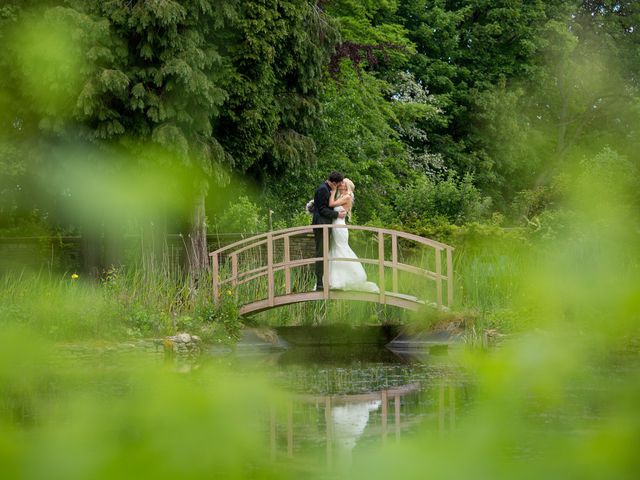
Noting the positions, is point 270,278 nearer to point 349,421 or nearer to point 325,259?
point 325,259

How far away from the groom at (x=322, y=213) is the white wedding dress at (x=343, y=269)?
0.31 feet

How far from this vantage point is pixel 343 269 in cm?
1692

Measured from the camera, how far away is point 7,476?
1699mm

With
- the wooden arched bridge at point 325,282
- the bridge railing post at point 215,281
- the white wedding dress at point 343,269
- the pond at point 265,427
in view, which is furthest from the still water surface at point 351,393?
the bridge railing post at point 215,281

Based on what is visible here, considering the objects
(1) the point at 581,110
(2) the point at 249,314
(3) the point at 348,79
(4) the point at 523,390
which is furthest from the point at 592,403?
(1) the point at 581,110

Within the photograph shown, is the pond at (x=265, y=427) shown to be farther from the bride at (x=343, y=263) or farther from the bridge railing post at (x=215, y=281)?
the bride at (x=343, y=263)

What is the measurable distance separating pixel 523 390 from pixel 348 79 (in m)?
24.8

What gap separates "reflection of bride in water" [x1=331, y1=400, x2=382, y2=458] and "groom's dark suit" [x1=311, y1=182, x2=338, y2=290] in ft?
23.4

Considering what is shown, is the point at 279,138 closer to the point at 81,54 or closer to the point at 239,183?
the point at 239,183

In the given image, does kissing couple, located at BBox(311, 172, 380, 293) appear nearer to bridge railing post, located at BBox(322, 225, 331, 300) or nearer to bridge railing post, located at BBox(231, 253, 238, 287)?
bridge railing post, located at BBox(322, 225, 331, 300)

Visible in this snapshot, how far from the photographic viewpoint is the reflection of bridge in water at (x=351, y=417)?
22.5 ft

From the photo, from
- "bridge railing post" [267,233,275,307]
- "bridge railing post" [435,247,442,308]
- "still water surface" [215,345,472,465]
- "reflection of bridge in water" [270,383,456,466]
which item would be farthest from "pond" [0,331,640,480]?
"bridge railing post" [267,233,275,307]

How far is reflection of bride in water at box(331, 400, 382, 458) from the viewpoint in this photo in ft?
22.7

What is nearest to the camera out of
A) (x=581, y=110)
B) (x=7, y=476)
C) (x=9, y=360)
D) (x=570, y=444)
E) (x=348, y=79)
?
(x=7, y=476)
